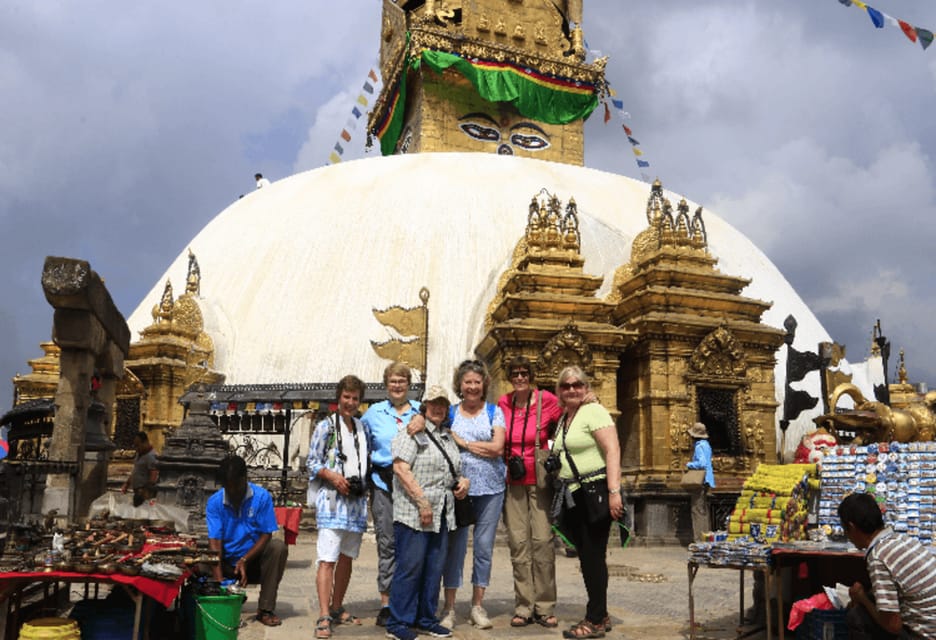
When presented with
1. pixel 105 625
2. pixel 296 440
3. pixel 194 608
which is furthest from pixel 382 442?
pixel 296 440

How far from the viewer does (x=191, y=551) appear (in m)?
5.13

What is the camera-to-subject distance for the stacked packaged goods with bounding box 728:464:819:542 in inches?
231

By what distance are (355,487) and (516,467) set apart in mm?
1193

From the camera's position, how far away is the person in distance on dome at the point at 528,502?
596 cm

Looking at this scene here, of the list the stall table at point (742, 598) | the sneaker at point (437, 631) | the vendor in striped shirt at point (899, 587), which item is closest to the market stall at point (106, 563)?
the sneaker at point (437, 631)

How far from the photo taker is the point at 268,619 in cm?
588

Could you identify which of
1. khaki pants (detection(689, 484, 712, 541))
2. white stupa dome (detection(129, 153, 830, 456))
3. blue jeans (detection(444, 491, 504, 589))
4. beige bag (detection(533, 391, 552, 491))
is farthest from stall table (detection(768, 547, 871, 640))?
white stupa dome (detection(129, 153, 830, 456))

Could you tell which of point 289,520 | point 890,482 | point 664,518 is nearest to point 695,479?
point 664,518

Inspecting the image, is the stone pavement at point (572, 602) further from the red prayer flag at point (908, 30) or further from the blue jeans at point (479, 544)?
the red prayer flag at point (908, 30)

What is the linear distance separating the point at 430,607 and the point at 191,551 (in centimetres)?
163

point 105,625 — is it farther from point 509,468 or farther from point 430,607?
point 509,468

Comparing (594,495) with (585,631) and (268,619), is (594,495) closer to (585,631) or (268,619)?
(585,631)

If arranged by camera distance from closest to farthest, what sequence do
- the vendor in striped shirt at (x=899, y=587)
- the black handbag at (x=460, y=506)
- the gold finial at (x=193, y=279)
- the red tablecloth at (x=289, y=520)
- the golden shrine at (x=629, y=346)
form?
the vendor in striped shirt at (x=899, y=587), the black handbag at (x=460, y=506), the red tablecloth at (x=289, y=520), the golden shrine at (x=629, y=346), the gold finial at (x=193, y=279)

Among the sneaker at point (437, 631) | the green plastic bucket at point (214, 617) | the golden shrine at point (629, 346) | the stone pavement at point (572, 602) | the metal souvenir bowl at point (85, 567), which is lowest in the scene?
the stone pavement at point (572, 602)
